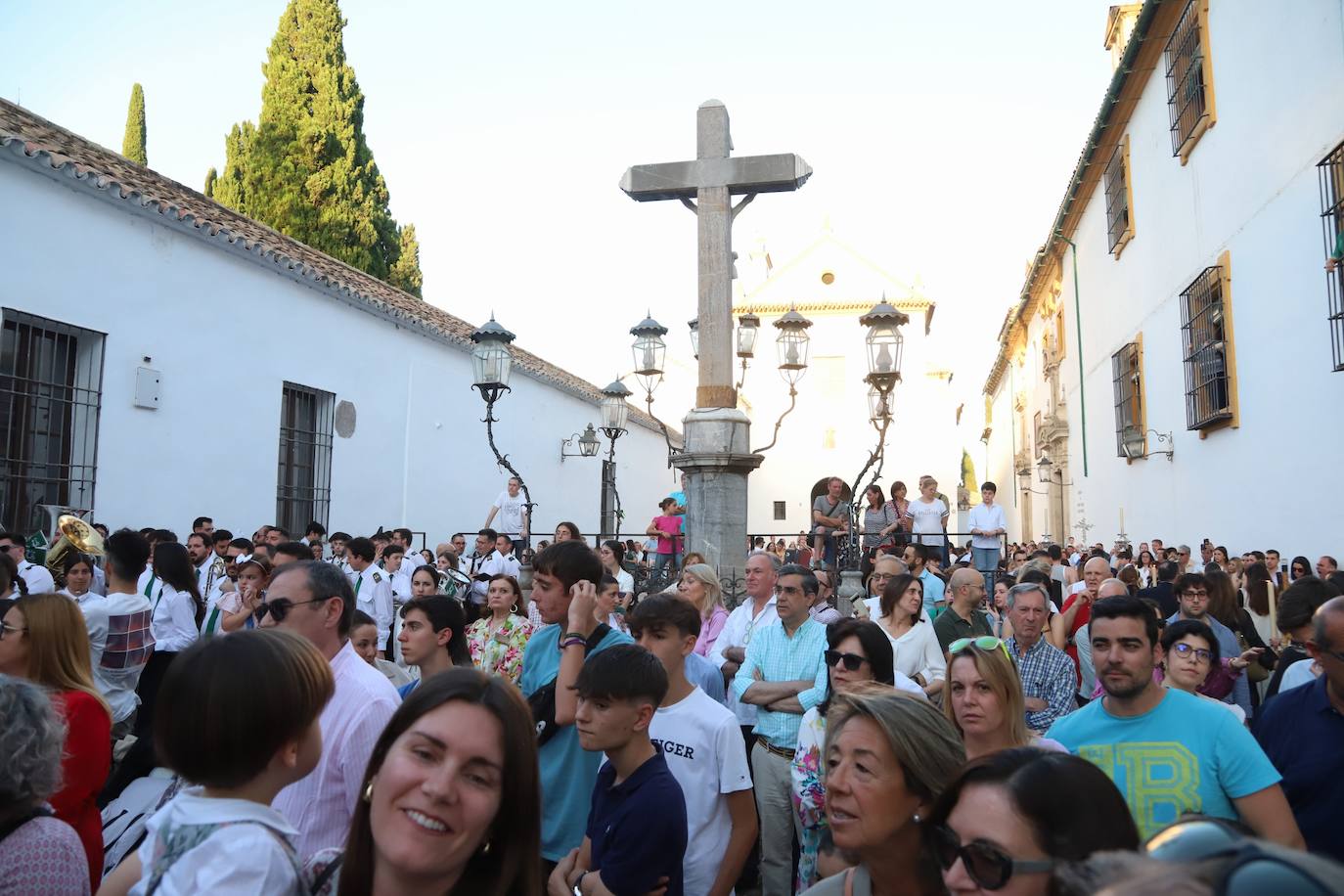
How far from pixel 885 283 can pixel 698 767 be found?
3757 centimetres

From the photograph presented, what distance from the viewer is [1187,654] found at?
4727 mm

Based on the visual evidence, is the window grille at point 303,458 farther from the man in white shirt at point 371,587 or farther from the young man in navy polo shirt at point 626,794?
the young man in navy polo shirt at point 626,794

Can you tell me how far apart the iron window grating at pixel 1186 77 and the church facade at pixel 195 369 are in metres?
12.7

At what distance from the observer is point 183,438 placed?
12.8m

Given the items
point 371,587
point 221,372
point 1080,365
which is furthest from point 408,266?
point 371,587

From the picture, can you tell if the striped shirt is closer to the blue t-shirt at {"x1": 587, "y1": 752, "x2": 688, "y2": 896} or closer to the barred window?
the blue t-shirt at {"x1": 587, "y1": 752, "x2": 688, "y2": 896}

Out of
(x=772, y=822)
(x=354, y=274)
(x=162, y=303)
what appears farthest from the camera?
(x=354, y=274)

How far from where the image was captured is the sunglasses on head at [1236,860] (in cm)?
72

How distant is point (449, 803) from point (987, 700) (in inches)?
80.8

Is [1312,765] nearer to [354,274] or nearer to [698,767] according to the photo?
[698,767]

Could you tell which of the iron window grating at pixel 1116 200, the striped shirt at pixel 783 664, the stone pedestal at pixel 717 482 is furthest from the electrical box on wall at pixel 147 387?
the iron window grating at pixel 1116 200

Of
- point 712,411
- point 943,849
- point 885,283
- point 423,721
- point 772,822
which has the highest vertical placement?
point 885,283

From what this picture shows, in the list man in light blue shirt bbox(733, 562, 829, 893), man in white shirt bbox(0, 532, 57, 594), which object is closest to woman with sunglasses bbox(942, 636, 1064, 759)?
man in light blue shirt bbox(733, 562, 829, 893)

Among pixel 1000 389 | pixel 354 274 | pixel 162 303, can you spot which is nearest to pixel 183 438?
pixel 162 303
